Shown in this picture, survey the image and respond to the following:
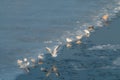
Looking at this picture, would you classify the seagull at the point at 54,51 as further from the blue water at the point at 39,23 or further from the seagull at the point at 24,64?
the seagull at the point at 24,64

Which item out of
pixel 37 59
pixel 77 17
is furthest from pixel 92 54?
pixel 77 17

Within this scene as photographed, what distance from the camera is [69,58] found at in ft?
46.5

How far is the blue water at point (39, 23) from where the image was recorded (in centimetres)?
1480

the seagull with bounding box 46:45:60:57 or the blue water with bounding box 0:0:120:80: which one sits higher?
the blue water with bounding box 0:0:120:80

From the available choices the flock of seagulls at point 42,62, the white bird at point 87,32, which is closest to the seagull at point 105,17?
the white bird at point 87,32

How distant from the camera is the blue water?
1480cm

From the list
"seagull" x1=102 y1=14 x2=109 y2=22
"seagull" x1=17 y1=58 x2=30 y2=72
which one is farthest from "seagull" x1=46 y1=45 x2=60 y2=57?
"seagull" x1=102 y1=14 x2=109 y2=22

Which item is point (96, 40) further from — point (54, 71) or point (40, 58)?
point (54, 71)

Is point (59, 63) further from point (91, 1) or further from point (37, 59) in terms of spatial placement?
point (91, 1)

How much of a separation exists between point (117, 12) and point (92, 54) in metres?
5.84

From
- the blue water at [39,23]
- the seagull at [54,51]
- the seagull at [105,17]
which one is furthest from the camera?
the seagull at [105,17]

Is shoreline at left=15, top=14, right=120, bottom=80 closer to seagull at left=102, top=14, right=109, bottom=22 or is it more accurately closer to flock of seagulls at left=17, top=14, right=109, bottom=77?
flock of seagulls at left=17, top=14, right=109, bottom=77

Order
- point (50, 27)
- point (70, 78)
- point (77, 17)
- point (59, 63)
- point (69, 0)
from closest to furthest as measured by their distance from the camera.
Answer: point (70, 78)
point (59, 63)
point (50, 27)
point (77, 17)
point (69, 0)

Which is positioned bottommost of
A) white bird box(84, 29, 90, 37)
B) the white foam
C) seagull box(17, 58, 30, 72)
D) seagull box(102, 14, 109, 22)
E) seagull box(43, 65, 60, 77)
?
seagull box(43, 65, 60, 77)
